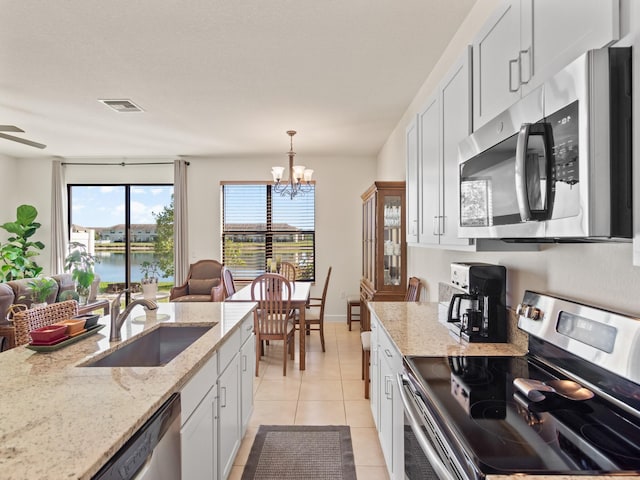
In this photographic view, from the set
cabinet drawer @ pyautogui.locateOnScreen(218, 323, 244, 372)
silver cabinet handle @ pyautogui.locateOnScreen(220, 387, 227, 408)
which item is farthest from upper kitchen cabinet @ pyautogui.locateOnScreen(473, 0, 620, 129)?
silver cabinet handle @ pyautogui.locateOnScreen(220, 387, 227, 408)

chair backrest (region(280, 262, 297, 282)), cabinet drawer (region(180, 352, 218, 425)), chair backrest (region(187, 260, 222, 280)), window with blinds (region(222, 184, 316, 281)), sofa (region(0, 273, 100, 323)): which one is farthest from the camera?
window with blinds (region(222, 184, 316, 281))

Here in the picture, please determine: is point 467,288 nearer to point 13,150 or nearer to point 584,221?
point 584,221

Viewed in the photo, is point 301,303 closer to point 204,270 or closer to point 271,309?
point 271,309

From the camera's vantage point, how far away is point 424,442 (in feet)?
3.71

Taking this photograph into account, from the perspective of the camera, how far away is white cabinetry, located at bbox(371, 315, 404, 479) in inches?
65.3

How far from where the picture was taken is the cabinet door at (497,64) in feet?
3.92

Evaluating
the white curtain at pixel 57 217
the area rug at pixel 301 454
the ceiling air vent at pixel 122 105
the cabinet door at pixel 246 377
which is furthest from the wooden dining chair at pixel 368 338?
the white curtain at pixel 57 217

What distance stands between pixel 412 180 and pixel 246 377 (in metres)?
1.82

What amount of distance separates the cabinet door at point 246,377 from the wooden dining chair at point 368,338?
978mm

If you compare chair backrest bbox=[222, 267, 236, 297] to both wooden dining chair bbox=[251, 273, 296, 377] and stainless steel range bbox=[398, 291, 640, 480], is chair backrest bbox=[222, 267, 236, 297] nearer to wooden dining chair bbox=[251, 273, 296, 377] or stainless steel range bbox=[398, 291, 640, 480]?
wooden dining chair bbox=[251, 273, 296, 377]

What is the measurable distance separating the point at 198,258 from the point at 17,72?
3.64 metres

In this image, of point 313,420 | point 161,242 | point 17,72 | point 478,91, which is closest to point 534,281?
point 478,91

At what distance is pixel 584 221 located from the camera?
809 mm

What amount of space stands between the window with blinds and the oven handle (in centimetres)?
470
